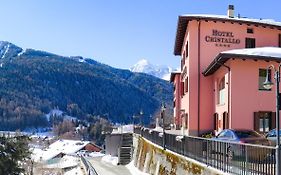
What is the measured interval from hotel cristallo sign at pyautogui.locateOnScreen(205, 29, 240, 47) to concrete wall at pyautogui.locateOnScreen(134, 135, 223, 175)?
34.0 feet

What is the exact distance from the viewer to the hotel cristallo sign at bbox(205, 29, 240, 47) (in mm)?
37188

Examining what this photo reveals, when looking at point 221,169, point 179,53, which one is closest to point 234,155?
point 221,169

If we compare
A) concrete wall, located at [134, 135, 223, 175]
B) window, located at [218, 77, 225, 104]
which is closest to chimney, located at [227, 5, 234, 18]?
window, located at [218, 77, 225, 104]

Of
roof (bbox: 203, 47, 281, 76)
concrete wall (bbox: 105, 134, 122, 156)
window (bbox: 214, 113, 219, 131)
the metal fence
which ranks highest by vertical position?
roof (bbox: 203, 47, 281, 76)

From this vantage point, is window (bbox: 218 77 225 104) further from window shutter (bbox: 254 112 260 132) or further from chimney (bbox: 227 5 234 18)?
chimney (bbox: 227 5 234 18)

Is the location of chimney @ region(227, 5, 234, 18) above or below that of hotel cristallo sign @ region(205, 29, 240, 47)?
above

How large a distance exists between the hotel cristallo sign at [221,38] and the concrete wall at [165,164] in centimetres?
1035

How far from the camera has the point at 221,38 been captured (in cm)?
3722

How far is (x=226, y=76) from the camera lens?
1273 inches

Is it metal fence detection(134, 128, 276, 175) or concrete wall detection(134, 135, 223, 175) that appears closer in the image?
metal fence detection(134, 128, 276, 175)

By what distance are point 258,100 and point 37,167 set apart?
6724cm

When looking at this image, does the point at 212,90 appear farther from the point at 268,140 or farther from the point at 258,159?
the point at 258,159

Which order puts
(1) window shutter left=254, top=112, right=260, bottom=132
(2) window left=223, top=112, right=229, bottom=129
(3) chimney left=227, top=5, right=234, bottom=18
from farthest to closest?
(3) chimney left=227, top=5, right=234, bottom=18, (2) window left=223, top=112, right=229, bottom=129, (1) window shutter left=254, top=112, right=260, bottom=132

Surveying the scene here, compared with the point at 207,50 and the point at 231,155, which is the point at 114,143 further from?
the point at 231,155
